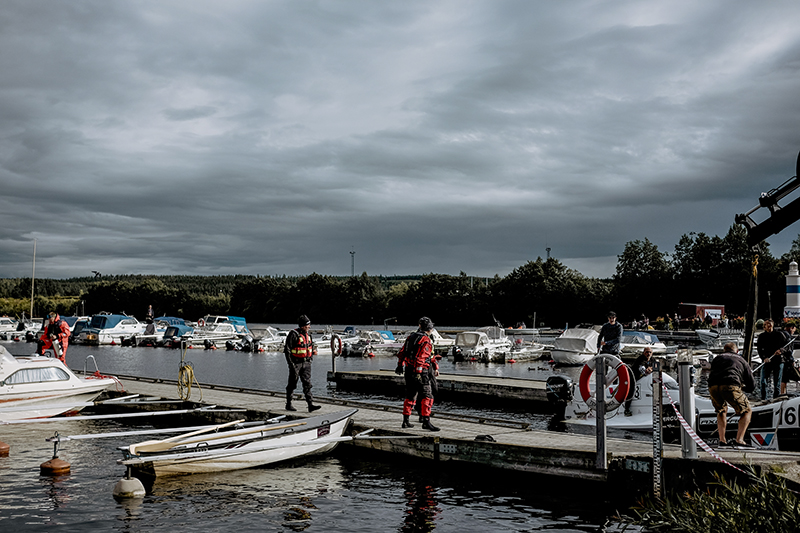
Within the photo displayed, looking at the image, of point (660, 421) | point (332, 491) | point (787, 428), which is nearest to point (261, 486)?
point (332, 491)

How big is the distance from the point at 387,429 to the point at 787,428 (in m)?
6.88

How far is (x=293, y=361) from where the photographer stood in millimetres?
14438

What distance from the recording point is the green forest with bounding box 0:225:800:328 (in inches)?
3844

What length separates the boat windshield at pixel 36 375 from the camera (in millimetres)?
15938

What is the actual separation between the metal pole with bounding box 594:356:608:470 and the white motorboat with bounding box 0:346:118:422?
12.8 m

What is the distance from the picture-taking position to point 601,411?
9.61 m

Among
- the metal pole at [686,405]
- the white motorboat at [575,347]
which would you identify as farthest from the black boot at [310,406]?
the white motorboat at [575,347]

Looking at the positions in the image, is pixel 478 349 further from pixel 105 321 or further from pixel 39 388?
pixel 105 321

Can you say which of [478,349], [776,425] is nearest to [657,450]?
[776,425]

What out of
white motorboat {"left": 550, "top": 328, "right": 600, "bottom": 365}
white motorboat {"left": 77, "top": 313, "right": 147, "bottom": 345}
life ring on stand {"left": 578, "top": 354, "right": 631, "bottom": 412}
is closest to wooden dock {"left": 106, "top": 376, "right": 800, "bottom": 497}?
life ring on stand {"left": 578, "top": 354, "right": 631, "bottom": 412}

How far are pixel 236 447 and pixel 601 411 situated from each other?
6127 millimetres

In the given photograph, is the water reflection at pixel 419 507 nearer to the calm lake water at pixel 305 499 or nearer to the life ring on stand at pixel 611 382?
the calm lake water at pixel 305 499

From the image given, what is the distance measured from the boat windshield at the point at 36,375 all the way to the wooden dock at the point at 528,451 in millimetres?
3509

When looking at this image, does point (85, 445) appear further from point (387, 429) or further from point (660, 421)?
point (660, 421)
